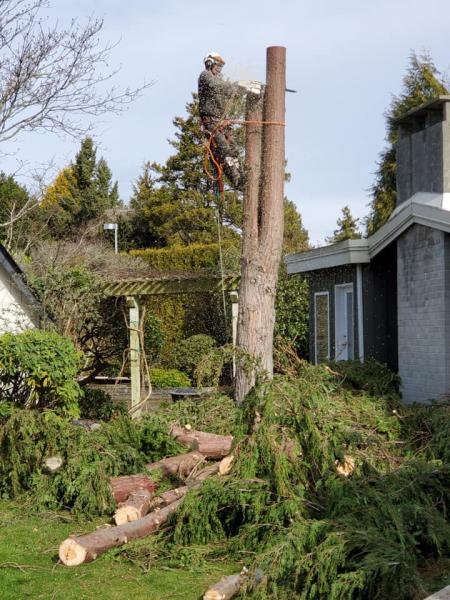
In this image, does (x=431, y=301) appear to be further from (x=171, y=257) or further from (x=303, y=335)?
(x=171, y=257)

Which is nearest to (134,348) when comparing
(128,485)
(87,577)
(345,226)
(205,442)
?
(205,442)

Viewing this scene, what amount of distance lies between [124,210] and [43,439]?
32.7m

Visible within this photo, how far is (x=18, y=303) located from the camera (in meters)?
16.6

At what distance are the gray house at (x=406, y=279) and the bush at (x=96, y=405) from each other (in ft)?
13.6

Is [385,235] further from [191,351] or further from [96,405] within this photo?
[191,351]

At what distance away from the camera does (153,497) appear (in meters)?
8.77

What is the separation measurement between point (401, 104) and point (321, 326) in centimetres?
1275

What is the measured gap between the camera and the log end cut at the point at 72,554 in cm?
711

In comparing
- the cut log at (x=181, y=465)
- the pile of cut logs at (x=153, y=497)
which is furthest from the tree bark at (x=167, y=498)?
the cut log at (x=181, y=465)

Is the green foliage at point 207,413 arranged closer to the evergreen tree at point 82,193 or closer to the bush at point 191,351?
the bush at point 191,351

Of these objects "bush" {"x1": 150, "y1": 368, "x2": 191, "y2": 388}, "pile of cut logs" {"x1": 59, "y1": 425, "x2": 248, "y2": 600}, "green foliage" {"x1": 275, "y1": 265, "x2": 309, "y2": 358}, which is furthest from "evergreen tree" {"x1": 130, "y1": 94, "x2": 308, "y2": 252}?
"pile of cut logs" {"x1": 59, "y1": 425, "x2": 248, "y2": 600}

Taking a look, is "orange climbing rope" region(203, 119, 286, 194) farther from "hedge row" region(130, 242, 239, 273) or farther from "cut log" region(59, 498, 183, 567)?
"hedge row" region(130, 242, 239, 273)

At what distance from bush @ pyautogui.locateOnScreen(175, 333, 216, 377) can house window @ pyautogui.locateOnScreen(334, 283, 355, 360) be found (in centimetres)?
584

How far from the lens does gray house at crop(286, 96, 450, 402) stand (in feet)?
40.9
